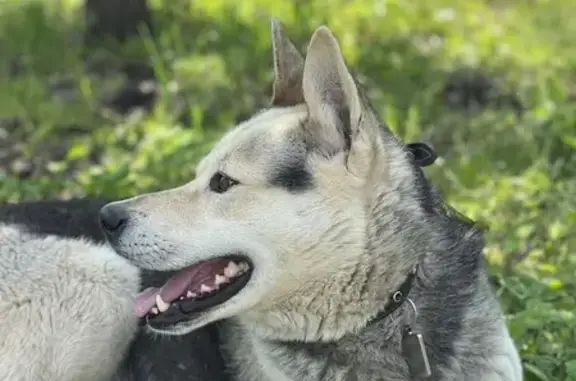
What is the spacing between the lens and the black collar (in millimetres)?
3455

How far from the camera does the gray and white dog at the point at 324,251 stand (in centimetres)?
344

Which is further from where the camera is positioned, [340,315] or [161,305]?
[161,305]

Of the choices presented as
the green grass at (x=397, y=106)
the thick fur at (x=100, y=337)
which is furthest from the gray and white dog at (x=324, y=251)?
the green grass at (x=397, y=106)

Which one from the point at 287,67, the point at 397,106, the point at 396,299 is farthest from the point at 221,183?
the point at 397,106

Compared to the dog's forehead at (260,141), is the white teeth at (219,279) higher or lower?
lower

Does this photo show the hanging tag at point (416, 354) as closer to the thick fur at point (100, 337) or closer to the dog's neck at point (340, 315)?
the dog's neck at point (340, 315)

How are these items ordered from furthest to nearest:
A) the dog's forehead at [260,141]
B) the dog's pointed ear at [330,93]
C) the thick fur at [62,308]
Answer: the thick fur at [62,308]
the dog's forehead at [260,141]
the dog's pointed ear at [330,93]

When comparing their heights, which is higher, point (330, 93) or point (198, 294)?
point (330, 93)

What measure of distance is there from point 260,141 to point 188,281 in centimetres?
55

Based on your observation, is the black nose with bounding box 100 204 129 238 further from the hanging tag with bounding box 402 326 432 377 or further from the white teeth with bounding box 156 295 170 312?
the hanging tag with bounding box 402 326 432 377

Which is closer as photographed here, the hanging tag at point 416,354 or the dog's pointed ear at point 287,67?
the hanging tag at point 416,354

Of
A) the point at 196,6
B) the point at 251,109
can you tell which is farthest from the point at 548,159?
the point at 196,6

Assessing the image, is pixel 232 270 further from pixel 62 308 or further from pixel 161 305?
pixel 62 308

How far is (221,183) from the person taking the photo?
3613 mm
